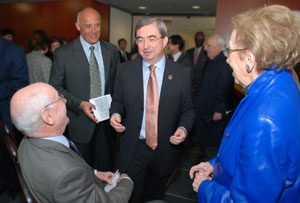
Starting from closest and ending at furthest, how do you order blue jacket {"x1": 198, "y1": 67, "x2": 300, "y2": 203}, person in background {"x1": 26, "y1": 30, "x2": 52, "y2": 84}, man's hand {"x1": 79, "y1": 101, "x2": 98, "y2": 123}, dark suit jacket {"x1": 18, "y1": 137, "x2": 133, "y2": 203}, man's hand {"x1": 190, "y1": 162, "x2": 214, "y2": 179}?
blue jacket {"x1": 198, "y1": 67, "x2": 300, "y2": 203}
dark suit jacket {"x1": 18, "y1": 137, "x2": 133, "y2": 203}
man's hand {"x1": 190, "y1": 162, "x2": 214, "y2": 179}
man's hand {"x1": 79, "y1": 101, "x2": 98, "y2": 123}
person in background {"x1": 26, "y1": 30, "x2": 52, "y2": 84}

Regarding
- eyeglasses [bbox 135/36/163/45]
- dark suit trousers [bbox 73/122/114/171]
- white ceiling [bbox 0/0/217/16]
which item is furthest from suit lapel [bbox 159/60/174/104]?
white ceiling [bbox 0/0/217/16]

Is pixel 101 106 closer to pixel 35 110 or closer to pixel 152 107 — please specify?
pixel 152 107

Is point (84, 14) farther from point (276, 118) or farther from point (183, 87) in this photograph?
point (276, 118)

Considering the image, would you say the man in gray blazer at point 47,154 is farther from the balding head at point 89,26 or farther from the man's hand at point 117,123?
the balding head at point 89,26

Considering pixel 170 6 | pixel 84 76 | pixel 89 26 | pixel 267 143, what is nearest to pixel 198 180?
pixel 267 143

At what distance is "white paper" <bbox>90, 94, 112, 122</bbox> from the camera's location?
2.20 meters

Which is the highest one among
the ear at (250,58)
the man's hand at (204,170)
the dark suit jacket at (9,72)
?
the ear at (250,58)

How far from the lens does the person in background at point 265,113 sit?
822 mm

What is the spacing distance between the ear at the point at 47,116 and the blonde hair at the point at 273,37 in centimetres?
85

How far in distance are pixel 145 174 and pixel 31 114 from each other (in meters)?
1.09

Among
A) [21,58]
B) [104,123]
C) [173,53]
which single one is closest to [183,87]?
[104,123]

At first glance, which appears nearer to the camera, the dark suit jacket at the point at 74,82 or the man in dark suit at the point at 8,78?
the dark suit jacket at the point at 74,82

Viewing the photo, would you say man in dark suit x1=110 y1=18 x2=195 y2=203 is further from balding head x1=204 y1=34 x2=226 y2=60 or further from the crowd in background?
balding head x1=204 y1=34 x2=226 y2=60

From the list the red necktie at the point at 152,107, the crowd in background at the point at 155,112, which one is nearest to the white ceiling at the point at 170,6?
the crowd in background at the point at 155,112
